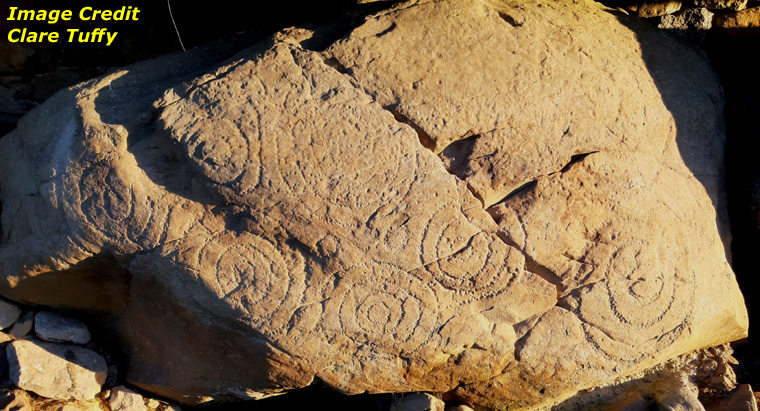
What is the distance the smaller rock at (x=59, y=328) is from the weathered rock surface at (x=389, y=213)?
0.34 feet

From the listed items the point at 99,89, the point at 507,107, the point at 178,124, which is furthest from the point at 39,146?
the point at 507,107

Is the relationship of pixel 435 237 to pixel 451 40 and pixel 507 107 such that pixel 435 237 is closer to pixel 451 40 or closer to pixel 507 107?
pixel 507 107

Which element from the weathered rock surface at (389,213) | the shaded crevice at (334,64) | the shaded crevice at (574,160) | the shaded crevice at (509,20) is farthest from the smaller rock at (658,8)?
the shaded crevice at (334,64)

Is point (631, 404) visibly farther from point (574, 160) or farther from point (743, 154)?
point (743, 154)

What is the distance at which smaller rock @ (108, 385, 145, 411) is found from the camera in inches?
104

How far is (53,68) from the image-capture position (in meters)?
3.32

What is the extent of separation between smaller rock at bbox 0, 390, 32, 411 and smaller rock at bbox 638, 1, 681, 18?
3101 mm

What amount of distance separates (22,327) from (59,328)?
142 millimetres

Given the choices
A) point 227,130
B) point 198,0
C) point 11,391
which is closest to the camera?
point 227,130

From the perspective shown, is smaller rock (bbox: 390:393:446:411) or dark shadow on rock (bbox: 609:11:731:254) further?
dark shadow on rock (bbox: 609:11:731:254)

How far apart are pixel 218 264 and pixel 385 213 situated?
64 centimetres

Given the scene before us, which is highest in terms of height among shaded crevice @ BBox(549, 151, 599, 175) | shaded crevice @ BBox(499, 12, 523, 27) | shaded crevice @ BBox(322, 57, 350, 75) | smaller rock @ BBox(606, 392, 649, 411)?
shaded crevice @ BBox(322, 57, 350, 75)

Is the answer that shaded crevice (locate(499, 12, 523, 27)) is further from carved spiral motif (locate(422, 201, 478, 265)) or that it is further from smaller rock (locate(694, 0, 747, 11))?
smaller rock (locate(694, 0, 747, 11))

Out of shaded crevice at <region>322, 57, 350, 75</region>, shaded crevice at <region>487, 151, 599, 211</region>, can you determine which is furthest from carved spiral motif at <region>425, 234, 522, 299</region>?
shaded crevice at <region>322, 57, 350, 75</region>
